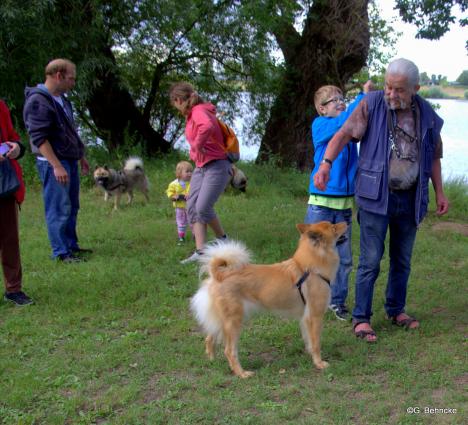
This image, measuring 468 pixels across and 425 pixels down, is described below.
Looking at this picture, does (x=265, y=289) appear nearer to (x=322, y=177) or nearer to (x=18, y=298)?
(x=322, y=177)

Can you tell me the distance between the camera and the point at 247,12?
1127 cm

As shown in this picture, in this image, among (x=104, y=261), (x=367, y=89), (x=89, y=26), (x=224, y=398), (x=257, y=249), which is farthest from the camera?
(x=89, y=26)

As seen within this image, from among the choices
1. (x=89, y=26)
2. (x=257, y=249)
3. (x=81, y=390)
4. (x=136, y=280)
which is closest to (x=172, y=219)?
(x=257, y=249)

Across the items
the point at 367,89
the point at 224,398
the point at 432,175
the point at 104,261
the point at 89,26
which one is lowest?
the point at 224,398

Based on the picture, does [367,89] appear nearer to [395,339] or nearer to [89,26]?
[395,339]

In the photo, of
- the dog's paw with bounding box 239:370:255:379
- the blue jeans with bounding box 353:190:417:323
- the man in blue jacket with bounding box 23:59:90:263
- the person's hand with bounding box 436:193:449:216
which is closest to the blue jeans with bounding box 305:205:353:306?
the blue jeans with bounding box 353:190:417:323

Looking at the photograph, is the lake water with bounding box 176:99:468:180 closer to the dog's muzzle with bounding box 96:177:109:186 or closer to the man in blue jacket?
the dog's muzzle with bounding box 96:177:109:186

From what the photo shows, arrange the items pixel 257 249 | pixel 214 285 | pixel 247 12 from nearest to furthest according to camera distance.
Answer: pixel 214 285 < pixel 257 249 < pixel 247 12

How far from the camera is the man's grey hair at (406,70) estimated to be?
3.72 meters

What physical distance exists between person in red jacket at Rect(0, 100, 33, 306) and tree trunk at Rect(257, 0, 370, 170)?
8486 mm

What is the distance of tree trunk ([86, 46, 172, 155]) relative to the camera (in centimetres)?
1216

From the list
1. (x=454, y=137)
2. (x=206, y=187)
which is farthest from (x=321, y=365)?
(x=454, y=137)

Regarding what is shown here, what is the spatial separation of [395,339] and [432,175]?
1.38 metres

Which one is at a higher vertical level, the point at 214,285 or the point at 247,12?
the point at 247,12
